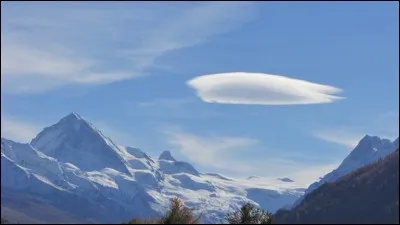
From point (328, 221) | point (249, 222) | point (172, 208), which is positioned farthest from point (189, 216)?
point (328, 221)

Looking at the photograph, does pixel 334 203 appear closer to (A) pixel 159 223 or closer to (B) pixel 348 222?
(B) pixel 348 222

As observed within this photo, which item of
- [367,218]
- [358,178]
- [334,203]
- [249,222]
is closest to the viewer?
[249,222]

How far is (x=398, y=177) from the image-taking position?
236 ft

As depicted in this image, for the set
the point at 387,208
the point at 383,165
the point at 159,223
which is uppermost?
the point at 383,165

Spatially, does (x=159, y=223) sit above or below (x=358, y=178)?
below

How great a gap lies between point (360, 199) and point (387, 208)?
800 centimetres

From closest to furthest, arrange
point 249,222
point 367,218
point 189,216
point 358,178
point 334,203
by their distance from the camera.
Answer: point 189,216 < point 249,222 < point 367,218 < point 334,203 < point 358,178

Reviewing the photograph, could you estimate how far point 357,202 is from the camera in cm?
8469

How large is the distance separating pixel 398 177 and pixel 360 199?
47.8 feet

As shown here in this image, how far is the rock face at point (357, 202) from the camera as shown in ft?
247

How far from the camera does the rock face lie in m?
75.2

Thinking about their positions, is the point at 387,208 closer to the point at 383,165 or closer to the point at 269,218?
the point at 269,218

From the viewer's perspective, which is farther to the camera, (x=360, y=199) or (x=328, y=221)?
(x=360, y=199)

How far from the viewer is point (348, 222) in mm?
73438
